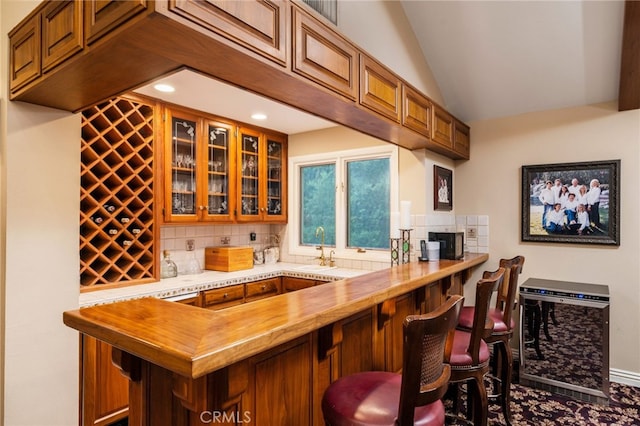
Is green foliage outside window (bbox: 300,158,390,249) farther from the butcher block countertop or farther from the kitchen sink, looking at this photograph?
the butcher block countertop

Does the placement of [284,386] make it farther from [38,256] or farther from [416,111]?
[416,111]

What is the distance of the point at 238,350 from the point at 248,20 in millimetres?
1130

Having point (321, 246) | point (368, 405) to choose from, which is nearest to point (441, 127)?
point (321, 246)

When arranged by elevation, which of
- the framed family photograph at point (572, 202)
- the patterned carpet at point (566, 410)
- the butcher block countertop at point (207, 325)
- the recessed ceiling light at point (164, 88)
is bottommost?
the patterned carpet at point (566, 410)

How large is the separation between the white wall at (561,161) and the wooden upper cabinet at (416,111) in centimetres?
113

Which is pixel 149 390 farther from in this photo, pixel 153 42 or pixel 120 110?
pixel 120 110

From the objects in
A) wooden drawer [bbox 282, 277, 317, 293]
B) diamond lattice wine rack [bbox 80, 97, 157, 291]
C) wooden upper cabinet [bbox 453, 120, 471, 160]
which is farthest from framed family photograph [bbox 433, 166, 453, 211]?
diamond lattice wine rack [bbox 80, 97, 157, 291]

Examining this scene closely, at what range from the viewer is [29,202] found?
1.67 meters

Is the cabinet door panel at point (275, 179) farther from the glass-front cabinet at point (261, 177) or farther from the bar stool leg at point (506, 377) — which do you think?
the bar stool leg at point (506, 377)

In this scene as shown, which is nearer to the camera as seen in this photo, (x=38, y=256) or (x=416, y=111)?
(x=38, y=256)

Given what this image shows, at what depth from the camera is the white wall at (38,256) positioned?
161cm

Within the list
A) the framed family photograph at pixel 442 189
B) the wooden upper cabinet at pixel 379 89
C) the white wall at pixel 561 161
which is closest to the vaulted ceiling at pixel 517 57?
the white wall at pixel 561 161

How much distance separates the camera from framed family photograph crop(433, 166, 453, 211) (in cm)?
335

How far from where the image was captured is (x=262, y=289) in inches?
135
